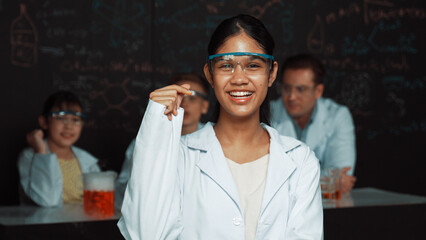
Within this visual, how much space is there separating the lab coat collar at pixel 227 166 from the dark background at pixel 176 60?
2.94m

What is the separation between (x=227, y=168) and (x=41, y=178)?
2.17 m

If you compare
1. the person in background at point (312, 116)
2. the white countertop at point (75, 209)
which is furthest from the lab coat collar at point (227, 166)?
the person in background at point (312, 116)

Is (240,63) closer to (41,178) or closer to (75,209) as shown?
(75,209)

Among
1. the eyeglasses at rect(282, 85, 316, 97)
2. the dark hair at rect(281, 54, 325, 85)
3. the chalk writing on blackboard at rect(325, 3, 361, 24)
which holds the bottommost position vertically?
the eyeglasses at rect(282, 85, 316, 97)

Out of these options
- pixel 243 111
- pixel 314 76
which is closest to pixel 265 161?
pixel 243 111

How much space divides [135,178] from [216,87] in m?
0.38

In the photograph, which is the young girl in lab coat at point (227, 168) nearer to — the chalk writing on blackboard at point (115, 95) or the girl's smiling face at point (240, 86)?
the girl's smiling face at point (240, 86)

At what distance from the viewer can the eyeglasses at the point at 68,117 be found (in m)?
3.75

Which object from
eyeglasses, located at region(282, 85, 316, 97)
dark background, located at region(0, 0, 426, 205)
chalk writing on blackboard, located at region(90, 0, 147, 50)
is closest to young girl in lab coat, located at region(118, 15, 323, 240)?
eyeglasses, located at region(282, 85, 316, 97)

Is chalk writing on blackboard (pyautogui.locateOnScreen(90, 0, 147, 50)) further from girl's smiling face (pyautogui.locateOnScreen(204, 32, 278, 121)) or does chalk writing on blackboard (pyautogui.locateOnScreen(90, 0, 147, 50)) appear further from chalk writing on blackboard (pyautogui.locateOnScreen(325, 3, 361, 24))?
girl's smiling face (pyautogui.locateOnScreen(204, 32, 278, 121))

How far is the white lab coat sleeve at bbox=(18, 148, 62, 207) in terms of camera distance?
3.38 m

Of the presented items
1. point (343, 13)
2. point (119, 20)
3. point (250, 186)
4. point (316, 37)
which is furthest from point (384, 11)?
point (250, 186)

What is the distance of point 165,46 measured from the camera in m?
4.90

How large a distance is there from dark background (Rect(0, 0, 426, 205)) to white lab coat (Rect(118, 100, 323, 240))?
9.88ft
